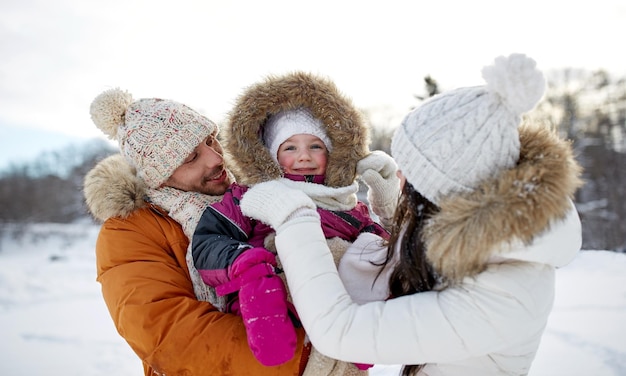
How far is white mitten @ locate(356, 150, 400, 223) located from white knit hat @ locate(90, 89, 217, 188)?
0.90 metres

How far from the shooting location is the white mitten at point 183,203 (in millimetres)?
2025

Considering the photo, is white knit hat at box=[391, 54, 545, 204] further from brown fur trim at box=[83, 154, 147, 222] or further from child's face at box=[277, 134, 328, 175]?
brown fur trim at box=[83, 154, 147, 222]

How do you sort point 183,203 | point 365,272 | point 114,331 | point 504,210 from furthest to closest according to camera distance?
point 114,331 < point 183,203 < point 365,272 < point 504,210

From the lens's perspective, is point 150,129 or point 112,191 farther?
point 150,129

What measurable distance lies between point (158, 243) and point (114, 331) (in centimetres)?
550

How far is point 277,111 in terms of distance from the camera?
2.19 m

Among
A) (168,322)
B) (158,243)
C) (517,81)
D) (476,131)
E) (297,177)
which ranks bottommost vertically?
(168,322)

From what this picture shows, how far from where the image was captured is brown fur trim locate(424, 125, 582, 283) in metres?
1.16

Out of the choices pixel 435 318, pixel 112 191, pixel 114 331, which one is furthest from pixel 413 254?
pixel 114 331

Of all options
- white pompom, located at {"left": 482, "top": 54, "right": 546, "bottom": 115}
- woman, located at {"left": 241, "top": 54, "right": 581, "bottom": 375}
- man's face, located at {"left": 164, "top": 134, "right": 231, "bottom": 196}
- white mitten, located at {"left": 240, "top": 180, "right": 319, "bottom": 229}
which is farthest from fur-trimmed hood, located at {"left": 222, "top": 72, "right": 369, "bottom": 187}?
white pompom, located at {"left": 482, "top": 54, "right": 546, "bottom": 115}

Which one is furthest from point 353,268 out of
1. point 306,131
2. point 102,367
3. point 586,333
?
point 102,367

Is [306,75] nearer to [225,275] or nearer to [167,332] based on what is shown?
[225,275]

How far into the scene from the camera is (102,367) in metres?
5.00

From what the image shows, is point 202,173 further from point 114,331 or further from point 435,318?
point 114,331
